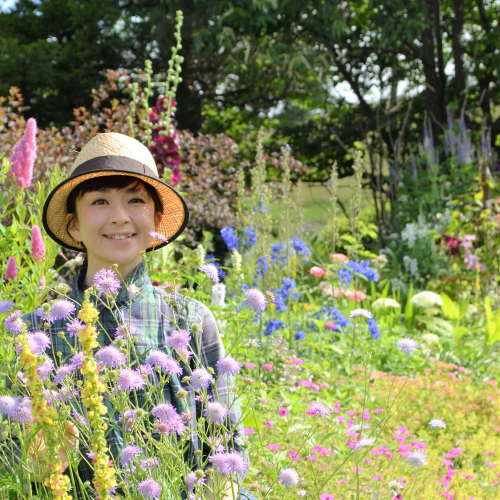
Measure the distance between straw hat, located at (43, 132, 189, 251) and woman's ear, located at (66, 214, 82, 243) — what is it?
0.02 meters

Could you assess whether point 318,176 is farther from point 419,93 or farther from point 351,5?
point 351,5

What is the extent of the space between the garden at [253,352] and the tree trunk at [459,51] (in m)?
0.83

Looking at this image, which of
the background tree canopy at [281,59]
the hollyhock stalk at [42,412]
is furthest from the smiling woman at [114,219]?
the background tree canopy at [281,59]

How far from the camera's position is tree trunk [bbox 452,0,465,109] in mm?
9219

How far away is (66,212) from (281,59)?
7.33 meters

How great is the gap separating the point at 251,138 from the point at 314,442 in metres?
8.70

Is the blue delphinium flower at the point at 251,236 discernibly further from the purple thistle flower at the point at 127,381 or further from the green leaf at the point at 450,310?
the purple thistle flower at the point at 127,381

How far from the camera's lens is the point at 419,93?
983cm

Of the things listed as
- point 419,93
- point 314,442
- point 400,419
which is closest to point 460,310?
point 400,419

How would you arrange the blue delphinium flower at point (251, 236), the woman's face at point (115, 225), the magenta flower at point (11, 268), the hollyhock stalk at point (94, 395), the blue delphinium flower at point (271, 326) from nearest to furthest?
1. the hollyhock stalk at point (94, 395)
2. the woman's face at point (115, 225)
3. the magenta flower at point (11, 268)
4. the blue delphinium flower at point (271, 326)
5. the blue delphinium flower at point (251, 236)

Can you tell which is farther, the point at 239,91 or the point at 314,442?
the point at 239,91

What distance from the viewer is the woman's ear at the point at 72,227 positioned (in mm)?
2074

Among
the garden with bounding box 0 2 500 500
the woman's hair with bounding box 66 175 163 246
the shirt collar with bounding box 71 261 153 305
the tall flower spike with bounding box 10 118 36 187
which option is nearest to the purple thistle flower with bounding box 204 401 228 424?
the garden with bounding box 0 2 500 500

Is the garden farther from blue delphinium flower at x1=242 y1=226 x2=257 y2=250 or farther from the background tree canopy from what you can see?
the background tree canopy
